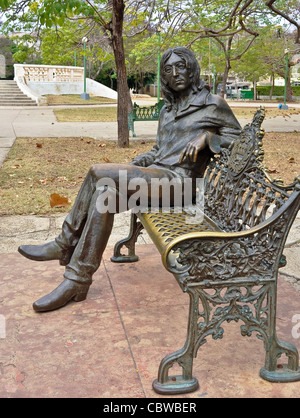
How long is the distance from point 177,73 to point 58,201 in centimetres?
292

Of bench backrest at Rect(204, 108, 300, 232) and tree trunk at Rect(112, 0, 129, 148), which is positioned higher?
tree trunk at Rect(112, 0, 129, 148)

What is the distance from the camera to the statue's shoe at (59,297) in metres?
3.13

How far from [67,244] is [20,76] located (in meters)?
32.1

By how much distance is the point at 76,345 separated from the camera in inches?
110

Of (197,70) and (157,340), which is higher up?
(197,70)

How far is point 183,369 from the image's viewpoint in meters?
2.40

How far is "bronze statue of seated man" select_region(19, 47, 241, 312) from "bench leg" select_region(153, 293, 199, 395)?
90cm

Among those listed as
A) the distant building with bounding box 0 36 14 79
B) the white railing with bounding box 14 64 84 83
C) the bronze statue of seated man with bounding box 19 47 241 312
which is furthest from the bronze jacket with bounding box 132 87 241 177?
the distant building with bounding box 0 36 14 79

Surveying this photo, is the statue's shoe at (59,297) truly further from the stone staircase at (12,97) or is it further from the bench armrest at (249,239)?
the stone staircase at (12,97)

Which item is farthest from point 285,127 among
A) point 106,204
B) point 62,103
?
point 62,103

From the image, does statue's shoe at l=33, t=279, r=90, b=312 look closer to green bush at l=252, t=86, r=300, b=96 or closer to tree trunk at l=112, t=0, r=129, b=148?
tree trunk at l=112, t=0, r=129, b=148

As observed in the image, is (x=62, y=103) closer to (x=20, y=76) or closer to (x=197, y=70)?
(x=20, y=76)

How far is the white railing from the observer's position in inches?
1335

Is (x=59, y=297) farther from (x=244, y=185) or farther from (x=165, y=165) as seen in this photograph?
(x=244, y=185)
